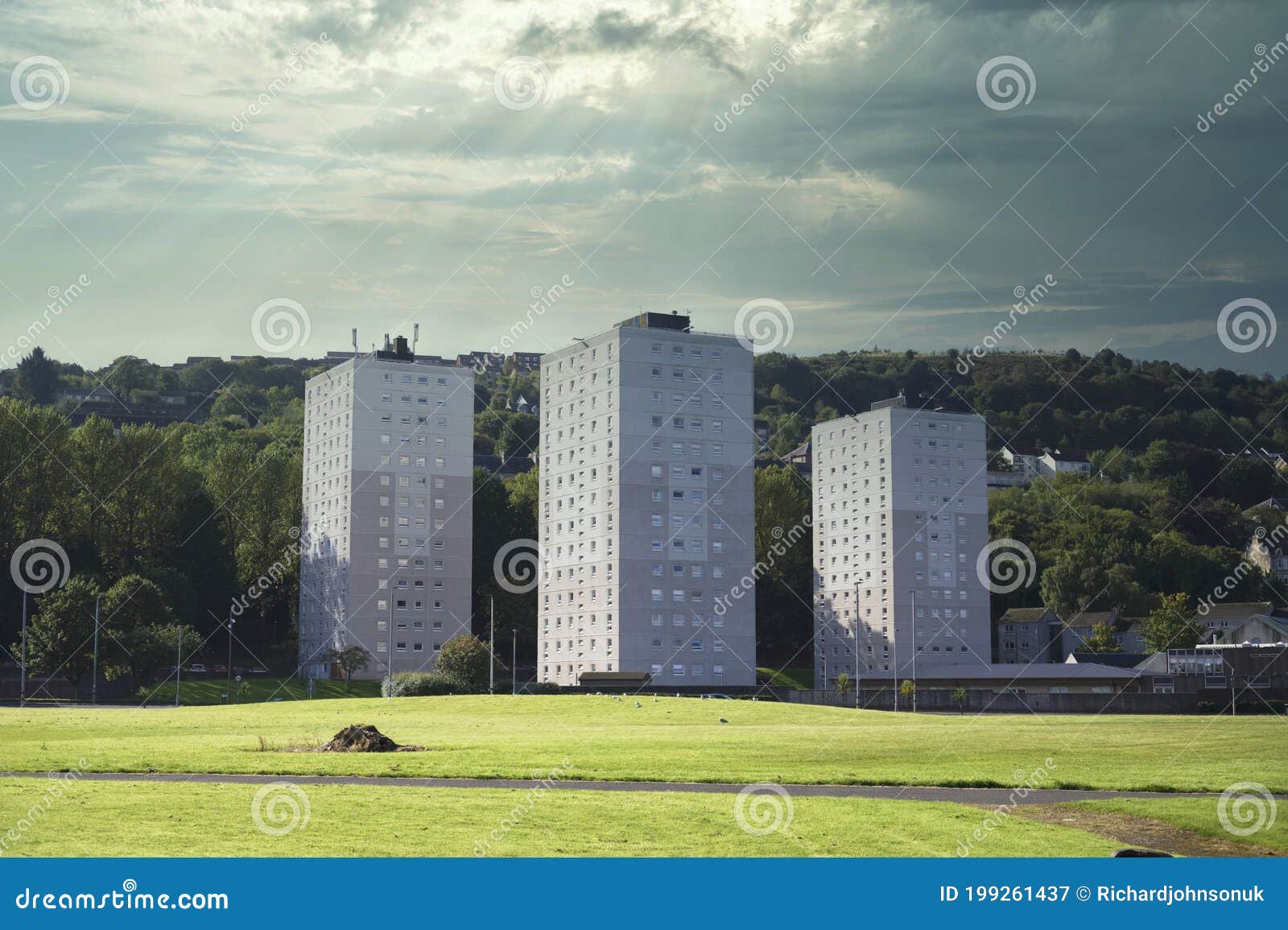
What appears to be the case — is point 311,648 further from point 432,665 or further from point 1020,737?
point 1020,737

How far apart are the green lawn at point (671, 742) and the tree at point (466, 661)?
53.8 feet

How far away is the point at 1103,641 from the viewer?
5694 inches

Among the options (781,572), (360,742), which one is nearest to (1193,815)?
(360,742)

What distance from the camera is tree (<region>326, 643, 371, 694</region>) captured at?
11800 centimetres

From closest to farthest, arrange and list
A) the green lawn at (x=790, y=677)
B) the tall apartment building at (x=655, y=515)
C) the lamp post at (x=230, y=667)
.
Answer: the lamp post at (x=230, y=667)
the tall apartment building at (x=655, y=515)
the green lawn at (x=790, y=677)

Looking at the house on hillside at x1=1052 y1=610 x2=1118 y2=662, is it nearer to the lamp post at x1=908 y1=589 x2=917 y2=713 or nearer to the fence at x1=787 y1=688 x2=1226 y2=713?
the lamp post at x1=908 y1=589 x2=917 y2=713

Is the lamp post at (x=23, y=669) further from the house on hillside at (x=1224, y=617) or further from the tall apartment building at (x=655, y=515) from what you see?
the house on hillside at (x=1224, y=617)

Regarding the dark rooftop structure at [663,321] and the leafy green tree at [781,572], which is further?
the leafy green tree at [781,572]

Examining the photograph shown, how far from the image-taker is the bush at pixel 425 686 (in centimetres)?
8375

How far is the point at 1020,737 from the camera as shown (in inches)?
1961

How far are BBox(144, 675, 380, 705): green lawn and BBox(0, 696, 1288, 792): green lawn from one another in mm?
25734

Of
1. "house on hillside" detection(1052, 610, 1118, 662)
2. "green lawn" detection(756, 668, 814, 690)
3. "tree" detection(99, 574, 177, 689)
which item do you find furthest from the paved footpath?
"house on hillside" detection(1052, 610, 1118, 662)

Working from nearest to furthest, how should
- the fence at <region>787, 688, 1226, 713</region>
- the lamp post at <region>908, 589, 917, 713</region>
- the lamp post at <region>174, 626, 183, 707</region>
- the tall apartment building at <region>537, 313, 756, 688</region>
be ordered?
the fence at <region>787, 688, 1226, 713</region> < the lamp post at <region>174, 626, 183, 707</region> < the tall apartment building at <region>537, 313, 756, 688</region> < the lamp post at <region>908, 589, 917, 713</region>

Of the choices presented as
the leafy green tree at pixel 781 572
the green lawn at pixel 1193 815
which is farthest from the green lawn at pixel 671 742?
the leafy green tree at pixel 781 572
